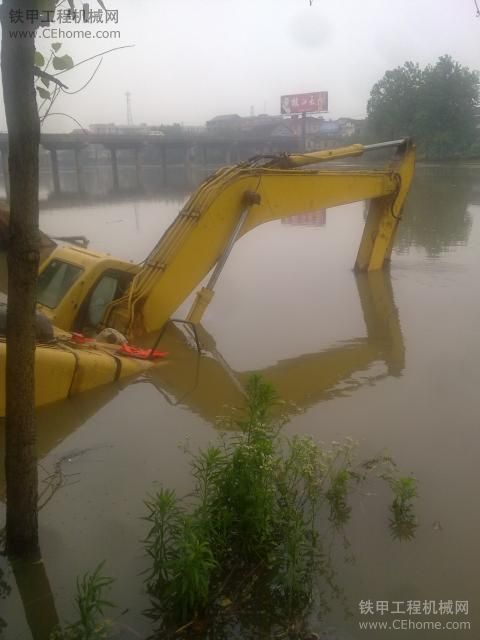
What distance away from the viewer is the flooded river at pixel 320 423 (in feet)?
11.0

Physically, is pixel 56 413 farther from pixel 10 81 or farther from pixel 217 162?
pixel 217 162

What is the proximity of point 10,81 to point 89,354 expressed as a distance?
3.55 meters

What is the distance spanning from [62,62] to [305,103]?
260 feet

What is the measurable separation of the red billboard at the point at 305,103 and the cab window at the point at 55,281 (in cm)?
7328

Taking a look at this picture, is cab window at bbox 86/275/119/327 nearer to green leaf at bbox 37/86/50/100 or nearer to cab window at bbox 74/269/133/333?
cab window at bbox 74/269/133/333

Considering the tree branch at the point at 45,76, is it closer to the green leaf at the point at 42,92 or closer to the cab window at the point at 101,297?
the green leaf at the point at 42,92

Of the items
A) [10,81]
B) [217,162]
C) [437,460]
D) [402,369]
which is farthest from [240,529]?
[217,162]

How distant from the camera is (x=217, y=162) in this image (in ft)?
217

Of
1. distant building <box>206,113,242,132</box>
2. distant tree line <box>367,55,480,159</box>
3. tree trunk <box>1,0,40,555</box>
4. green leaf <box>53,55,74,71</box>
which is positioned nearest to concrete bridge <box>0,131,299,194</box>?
distant tree line <box>367,55,480,159</box>

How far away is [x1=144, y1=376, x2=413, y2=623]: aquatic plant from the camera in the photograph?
9.70ft

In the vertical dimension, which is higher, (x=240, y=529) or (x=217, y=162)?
(x=217, y=162)

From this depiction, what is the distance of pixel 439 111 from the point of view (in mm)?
52562

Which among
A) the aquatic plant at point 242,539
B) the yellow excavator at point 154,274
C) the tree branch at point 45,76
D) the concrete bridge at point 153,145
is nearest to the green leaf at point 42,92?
the tree branch at point 45,76

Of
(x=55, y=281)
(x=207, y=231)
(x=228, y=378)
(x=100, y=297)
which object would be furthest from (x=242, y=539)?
(x=55, y=281)
